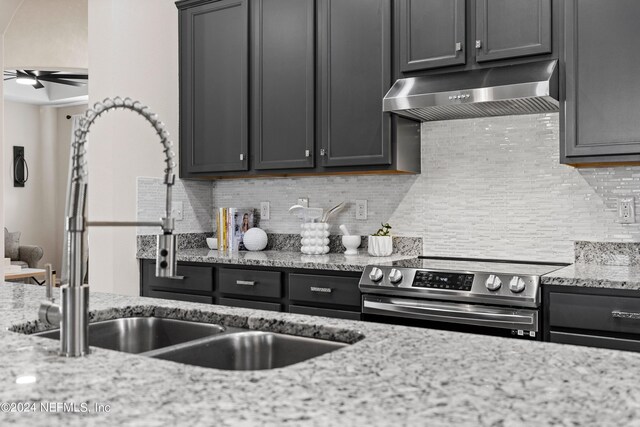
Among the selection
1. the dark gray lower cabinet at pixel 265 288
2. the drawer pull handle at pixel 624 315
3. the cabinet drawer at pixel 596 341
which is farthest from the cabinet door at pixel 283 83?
the drawer pull handle at pixel 624 315

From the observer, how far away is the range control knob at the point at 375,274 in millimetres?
2859

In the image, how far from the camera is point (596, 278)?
2402 mm

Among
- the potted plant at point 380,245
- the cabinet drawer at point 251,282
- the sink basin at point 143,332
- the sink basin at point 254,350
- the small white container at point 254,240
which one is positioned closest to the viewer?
the sink basin at point 254,350

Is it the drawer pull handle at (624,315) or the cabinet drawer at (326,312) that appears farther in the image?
the cabinet drawer at (326,312)

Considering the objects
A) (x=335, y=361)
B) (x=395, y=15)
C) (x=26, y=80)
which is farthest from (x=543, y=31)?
(x=26, y=80)

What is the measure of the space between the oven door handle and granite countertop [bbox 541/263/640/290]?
0.56 ft

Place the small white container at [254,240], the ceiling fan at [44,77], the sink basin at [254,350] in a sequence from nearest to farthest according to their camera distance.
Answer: the sink basin at [254,350] → the small white container at [254,240] → the ceiling fan at [44,77]

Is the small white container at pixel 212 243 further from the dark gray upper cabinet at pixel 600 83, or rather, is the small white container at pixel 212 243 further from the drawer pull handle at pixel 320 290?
the dark gray upper cabinet at pixel 600 83

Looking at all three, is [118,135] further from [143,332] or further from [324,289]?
[143,332]

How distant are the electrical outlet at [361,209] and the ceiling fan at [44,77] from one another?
4.88 metres

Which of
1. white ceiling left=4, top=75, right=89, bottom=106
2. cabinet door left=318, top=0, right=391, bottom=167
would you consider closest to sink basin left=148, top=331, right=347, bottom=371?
cabinet door left=318, top=0, right=391, bottom=167

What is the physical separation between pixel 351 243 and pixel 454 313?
1.04m

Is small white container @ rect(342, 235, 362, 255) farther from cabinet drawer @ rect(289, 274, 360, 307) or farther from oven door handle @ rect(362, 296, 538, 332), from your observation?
oven door handle @ rect(362, 296, 538, 332)

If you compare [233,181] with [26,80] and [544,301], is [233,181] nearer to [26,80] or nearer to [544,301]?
[544,301]
